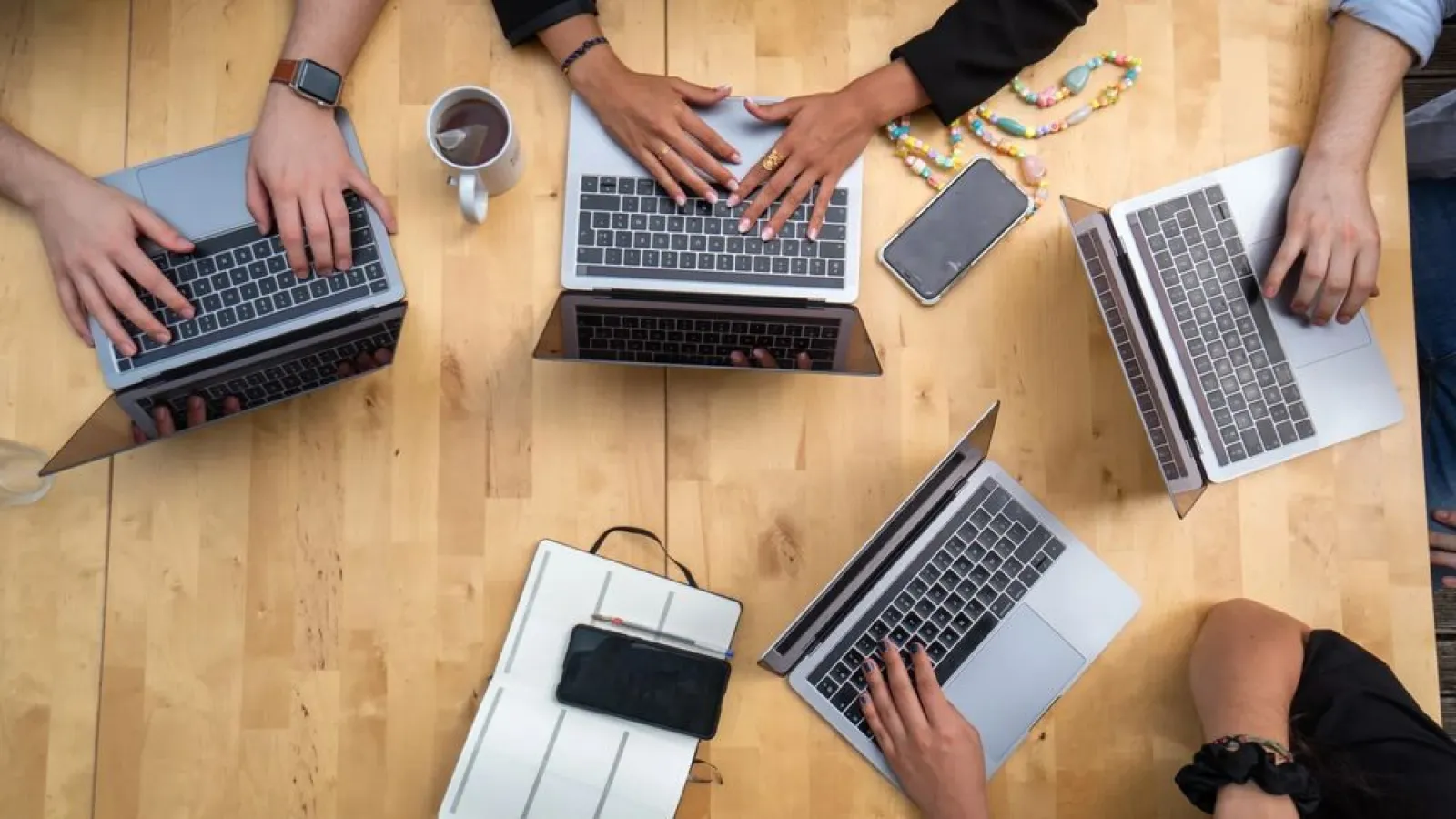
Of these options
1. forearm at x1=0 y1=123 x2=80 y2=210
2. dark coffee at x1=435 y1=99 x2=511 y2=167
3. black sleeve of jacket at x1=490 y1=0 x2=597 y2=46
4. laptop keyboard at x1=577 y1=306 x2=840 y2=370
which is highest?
black sleeve of jacket at x1=490 y1=0 x2=597 y2=46

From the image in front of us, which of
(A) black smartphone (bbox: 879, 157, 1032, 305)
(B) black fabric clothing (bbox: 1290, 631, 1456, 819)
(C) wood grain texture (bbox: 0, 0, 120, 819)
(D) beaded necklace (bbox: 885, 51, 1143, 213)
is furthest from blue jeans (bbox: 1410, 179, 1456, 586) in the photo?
(C) wood grain texture (bbox: 0, 0, 120, 819)

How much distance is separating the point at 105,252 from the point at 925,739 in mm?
1060

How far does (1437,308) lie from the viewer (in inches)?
55.4

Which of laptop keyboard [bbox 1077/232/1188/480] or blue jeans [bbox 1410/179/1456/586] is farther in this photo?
blue jeans [bbox 1410/179/1456/586]

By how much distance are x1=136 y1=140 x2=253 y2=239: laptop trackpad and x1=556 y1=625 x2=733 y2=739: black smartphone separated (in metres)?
0.63

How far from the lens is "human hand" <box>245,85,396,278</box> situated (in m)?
1.11

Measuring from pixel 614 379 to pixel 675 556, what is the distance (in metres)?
0.22

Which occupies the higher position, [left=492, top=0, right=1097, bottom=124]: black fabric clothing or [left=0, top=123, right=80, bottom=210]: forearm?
[left=492, top=0, right=1097, bottom=124]: black fabric clothing

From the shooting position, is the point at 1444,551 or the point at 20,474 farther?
the point at 1444,551

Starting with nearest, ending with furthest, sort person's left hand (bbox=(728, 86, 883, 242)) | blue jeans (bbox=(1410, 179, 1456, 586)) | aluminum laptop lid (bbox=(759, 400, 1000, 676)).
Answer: aluminum laptop lid (bbox=(759, 400, 1000, 676)) → person's left hand (bbox=(728, 86, 883, 242)) → blue jeans (bbox=(1410, 179, 1456, 586))

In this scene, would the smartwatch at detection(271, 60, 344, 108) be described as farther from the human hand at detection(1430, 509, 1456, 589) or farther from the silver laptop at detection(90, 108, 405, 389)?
the human hand at detection(1430, 509, 1456, 589)

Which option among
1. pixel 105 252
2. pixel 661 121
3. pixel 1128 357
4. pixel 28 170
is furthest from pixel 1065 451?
pixel 28 170

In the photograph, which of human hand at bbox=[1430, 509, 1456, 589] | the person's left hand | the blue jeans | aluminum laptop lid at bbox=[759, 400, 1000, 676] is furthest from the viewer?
human hand at bbox=[1430, 509, 1456, 589]

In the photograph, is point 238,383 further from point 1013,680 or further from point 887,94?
point 1013,680
